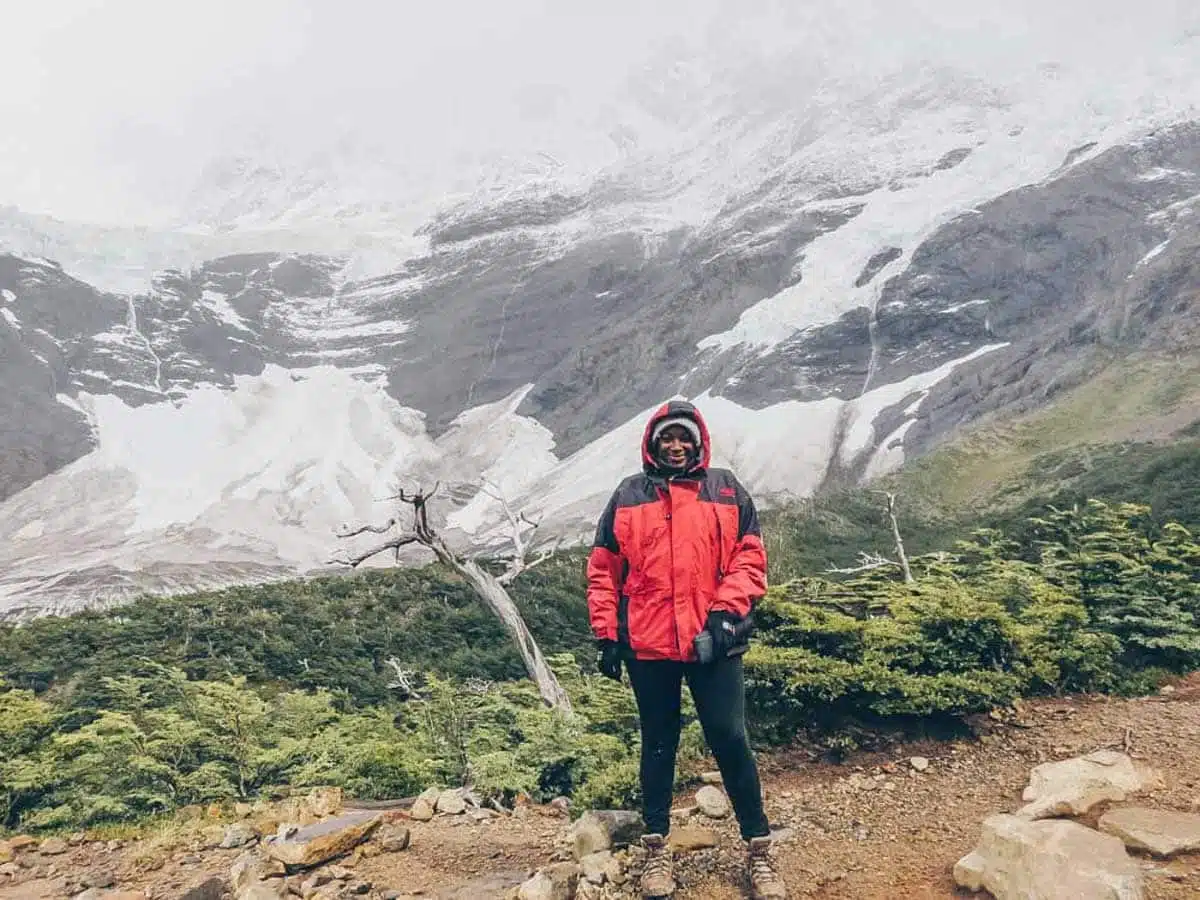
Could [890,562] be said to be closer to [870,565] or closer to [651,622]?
[870,565]

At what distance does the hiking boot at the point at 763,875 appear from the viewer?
343cm

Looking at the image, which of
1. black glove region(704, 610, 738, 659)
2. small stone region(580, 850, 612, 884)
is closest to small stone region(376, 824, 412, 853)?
small stone region(580, 850, 612, 884)

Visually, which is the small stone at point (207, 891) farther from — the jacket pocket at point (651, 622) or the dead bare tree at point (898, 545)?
the dead bare tree at point (898, 545)

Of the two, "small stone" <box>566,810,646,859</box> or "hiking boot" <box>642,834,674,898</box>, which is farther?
"small stone" <box>566,810,646,859</box>

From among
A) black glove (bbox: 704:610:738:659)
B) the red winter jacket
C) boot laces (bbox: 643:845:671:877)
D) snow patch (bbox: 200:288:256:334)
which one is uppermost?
snow patch (bbox: 200:288:256:334)

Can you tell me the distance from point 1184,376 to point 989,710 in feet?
151

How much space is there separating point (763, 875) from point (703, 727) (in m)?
0.66

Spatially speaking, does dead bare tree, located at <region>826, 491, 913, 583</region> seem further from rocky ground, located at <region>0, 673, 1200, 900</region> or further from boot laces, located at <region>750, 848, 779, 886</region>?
boot laces, located at <region>750, 848, 779, 886</region>

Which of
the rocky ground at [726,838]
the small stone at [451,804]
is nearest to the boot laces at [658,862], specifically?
the rocky ground at [726,838]

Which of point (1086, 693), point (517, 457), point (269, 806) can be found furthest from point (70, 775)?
point (517, 457)

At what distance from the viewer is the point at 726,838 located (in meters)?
4.23

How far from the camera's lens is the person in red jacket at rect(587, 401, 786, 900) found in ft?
11.2

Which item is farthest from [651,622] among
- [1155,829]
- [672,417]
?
[1155,829]

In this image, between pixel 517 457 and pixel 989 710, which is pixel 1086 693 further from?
pixel 517 457
